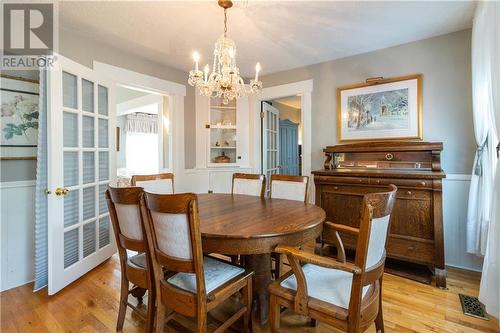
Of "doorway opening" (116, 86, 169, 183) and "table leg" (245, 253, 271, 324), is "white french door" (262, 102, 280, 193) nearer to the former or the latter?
"table leg" (245, 253, 271, 324)

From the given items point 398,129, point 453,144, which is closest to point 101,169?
point 398,129

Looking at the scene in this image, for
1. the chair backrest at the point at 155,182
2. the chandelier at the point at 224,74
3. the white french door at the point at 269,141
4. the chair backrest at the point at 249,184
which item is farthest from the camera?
the white french door at the point at 269,141

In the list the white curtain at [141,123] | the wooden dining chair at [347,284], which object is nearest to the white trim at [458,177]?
the wooden dining chair at [347,284]

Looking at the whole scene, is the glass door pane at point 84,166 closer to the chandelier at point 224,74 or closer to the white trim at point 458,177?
the chandelier at point 224,74

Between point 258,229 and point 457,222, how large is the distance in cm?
236

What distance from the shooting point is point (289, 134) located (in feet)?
19.1

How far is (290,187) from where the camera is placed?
244cm

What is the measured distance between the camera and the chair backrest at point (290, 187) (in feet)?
7.71

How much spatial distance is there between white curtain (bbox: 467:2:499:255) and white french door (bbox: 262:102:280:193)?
7.68 feet

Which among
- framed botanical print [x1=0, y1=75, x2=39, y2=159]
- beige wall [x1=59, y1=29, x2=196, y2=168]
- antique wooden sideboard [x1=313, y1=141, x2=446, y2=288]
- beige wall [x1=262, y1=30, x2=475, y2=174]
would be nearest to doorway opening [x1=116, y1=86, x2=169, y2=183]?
beige wall [x1=59, y1=29, x2=196, y2=168]

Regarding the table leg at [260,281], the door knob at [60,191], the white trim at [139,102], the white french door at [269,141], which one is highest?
the white trim at [139,102]

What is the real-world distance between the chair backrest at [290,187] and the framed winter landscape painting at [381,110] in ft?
3.77

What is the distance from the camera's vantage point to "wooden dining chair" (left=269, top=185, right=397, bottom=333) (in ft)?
3.52

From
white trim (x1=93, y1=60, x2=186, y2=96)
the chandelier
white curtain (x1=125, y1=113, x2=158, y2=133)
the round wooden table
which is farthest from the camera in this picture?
white curtain (x1=125, y1=113, x2=158, y2=133)
